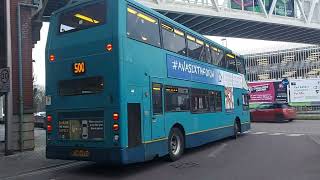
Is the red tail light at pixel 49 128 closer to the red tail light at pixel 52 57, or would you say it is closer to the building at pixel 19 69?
the red tail light at pixel 52 57

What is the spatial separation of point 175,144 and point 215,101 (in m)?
4.20

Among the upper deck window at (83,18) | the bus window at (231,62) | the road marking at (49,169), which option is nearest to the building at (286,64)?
the bus window at (231,62)

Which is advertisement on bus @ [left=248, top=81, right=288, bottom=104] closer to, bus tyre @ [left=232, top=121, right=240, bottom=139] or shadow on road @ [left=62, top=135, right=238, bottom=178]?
bus tyre @ [left=232, top=121, right=240, bottom=139]

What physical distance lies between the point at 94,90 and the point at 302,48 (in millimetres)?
65765

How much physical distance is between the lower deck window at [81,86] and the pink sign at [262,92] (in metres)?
36.0

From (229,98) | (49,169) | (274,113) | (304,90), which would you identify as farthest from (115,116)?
(304,90)

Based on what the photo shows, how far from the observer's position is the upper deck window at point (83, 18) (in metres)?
10.8

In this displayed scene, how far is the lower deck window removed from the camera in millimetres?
10656

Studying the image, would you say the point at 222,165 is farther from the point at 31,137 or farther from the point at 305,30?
the point at 305,30

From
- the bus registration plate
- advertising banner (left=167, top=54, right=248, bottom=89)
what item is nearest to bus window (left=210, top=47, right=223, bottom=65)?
advertising banner (left=167, top=54, right=248, bottom=89)

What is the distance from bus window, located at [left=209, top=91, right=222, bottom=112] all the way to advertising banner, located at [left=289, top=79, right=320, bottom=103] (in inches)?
1121

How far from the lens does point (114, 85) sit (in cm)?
1035

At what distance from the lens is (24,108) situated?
591 inches

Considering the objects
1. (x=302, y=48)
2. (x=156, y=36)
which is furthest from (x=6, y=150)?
(x=302, y=48)
